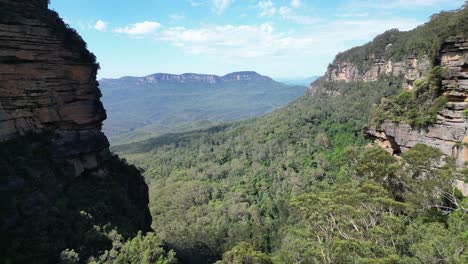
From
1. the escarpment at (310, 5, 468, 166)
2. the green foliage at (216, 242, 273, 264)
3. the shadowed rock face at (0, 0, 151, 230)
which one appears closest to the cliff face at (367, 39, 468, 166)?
the escarpment at (310, 5, 468, 166)

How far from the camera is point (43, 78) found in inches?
840

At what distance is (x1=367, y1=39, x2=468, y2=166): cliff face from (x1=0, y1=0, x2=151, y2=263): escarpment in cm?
1978

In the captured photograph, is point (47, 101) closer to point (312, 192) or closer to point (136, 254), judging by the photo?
point (136, 254)

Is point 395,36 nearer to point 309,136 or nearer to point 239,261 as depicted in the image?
point 309,136

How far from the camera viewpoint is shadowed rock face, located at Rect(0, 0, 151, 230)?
18.8m

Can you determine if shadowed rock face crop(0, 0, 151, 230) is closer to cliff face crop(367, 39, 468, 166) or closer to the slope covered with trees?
the slope covered with trees

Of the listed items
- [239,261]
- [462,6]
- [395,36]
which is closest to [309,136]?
[395,36]

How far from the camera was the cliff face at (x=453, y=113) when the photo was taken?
18.9 metres

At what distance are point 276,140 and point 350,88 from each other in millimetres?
27881

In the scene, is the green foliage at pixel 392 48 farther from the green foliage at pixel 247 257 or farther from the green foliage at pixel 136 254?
the green foliage at pixel 136 254

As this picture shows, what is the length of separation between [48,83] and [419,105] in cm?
2497

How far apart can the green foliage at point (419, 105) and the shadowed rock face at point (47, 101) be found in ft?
67.6

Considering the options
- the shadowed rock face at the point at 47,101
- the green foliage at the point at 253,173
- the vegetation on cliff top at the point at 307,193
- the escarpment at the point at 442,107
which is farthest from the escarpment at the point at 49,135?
the escarpment at the point at 442,107

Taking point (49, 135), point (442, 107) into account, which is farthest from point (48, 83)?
point (442, 107)
